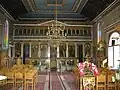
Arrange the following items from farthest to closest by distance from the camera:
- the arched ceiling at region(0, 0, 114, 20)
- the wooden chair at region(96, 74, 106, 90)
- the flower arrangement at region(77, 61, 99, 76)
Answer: the arched ceiling at region(0, 0, 114, 20)
the wooden chair at region(96, 74, 106, 90)
the flower arrangement at region(77, 61, 99, 76)

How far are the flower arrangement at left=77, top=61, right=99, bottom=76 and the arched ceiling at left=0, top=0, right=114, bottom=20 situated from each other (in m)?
12.2

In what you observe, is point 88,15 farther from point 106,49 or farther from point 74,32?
point 106,49

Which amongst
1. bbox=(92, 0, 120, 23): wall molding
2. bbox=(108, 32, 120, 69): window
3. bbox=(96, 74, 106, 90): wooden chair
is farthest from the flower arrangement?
bbox=(108, 32, 120, 69): window

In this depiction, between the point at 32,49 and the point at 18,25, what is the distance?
3.02 meters

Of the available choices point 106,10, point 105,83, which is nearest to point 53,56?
point 106,10

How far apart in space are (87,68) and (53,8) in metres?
19.6

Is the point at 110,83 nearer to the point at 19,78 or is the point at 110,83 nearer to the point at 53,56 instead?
the point at 19,78

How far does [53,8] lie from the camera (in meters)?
26.9

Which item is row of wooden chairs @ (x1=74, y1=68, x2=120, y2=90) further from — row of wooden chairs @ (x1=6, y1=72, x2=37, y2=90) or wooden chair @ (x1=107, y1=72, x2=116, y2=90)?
row of wooden chairs @ (x1=6, y1=72, x2=37, y2=90)

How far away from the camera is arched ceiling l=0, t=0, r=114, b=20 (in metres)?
22.8

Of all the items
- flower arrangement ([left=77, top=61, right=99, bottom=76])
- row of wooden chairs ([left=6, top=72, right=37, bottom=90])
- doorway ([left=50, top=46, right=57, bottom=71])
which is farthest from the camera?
doorway ([left=50, top=46, right=57, bottom=71])

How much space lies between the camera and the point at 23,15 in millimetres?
30031

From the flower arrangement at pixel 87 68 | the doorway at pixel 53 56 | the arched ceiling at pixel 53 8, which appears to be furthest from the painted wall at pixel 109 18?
the flower arrangement at pixel 87 68

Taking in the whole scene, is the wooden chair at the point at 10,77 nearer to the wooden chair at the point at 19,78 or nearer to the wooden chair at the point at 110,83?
the wooden chair at the point at 19,78
